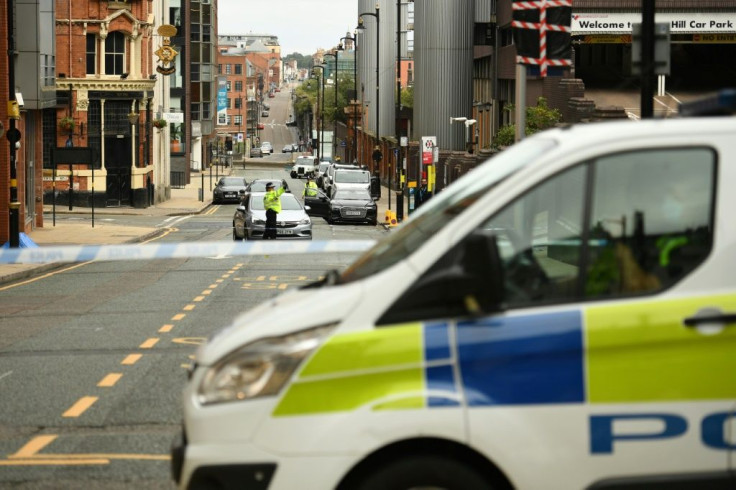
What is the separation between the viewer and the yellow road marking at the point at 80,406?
1077 centimetres

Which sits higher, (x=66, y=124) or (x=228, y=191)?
(x=66, y=124)

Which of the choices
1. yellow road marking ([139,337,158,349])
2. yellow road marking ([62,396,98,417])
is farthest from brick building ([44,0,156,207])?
yellow road marking ([62,396,98,417])

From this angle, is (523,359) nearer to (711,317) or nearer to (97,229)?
(711,317)

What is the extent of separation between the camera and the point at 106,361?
1370 cm

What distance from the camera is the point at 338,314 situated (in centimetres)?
566

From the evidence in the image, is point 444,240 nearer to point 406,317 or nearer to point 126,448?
point 406,317

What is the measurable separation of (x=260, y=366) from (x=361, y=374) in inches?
17.3

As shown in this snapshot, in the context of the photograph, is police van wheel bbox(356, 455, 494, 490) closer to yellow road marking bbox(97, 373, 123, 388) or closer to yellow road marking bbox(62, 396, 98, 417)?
yellow road marking bbox(62, 396, 98, 417)

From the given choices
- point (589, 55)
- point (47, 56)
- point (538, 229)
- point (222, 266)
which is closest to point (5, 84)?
point (47, 56)

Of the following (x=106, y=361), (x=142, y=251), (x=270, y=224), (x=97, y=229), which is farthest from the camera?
(x=97, y=229)

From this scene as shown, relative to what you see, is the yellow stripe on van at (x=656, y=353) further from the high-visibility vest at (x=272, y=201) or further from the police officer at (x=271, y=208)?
the high-visibility vest at (x=272, y=201)

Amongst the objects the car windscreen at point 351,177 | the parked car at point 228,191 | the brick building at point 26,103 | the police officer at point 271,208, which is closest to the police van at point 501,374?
the police officer at point 271,208

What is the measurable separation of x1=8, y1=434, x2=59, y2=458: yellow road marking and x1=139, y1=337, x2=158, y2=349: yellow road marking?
16.0ft

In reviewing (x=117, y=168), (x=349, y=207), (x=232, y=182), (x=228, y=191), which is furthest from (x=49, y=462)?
(x=232, y=182)
